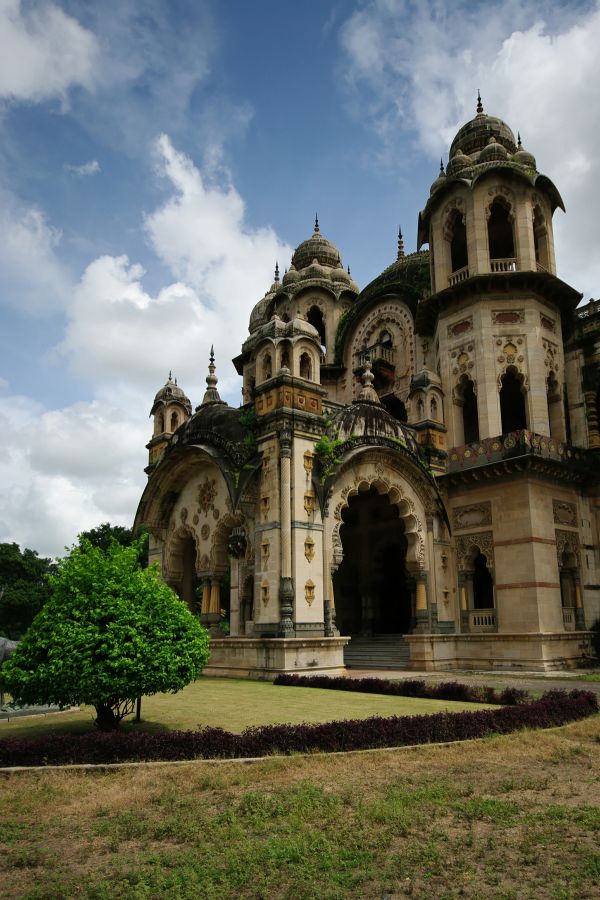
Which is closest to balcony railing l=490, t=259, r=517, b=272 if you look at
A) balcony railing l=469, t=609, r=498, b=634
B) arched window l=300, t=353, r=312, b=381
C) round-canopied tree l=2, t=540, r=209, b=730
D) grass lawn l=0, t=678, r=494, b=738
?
arched window l=300, t=353, r=312, b=381

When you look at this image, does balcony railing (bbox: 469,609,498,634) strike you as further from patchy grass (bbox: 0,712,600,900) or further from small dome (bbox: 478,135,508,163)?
small dome (bbox: 478,135,508,163)

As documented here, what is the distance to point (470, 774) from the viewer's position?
7355 mm

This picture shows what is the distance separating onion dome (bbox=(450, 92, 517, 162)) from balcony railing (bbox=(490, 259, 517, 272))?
214 inches

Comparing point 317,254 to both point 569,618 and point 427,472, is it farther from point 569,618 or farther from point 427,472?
point 569,618

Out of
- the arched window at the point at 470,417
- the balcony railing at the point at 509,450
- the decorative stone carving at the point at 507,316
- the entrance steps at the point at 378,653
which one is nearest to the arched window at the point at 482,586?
the entrance steps at the point at 378,653

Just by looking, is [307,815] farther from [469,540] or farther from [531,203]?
[531,203]

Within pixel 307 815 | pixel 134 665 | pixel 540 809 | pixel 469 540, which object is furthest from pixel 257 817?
pixel 469 540

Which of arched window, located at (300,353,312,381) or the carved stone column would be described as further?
the carved stone column

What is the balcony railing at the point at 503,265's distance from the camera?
22.5 meters

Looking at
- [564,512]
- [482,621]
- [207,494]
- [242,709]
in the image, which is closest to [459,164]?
[564,512]

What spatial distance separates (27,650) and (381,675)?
11226mm

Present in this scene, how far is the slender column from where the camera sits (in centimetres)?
1705

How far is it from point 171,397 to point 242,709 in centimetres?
1633

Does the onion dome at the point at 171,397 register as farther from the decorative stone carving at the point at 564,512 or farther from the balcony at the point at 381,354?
the decorative stone carving at the point at 564,512
